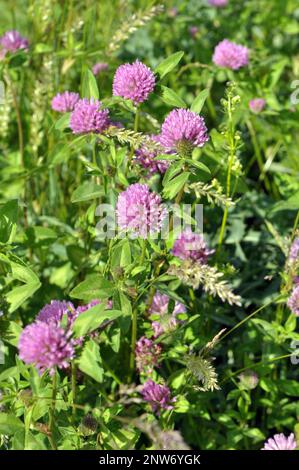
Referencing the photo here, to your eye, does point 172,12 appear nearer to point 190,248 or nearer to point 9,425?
point 190,248

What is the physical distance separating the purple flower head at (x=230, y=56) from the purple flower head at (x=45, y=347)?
1196 millimetres

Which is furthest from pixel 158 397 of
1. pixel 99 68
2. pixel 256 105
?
pixel 99 68

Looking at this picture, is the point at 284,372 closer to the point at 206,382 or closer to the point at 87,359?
the point at 206,382

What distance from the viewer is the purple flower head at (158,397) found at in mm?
1429

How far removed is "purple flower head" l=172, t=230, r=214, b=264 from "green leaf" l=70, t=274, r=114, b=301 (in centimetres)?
26

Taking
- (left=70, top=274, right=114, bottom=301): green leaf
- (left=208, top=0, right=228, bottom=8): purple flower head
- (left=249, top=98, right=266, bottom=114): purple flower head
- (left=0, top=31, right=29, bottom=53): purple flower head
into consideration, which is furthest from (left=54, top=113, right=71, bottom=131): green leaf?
(left=208, top=0, right=228, bottom=8): purple flower head

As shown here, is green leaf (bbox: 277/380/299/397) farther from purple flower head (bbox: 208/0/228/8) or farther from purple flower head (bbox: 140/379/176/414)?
purple flower head (bbox: 208/0/228/8)

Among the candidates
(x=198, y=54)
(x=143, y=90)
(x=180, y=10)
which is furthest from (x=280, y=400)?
(x=180, y=10)

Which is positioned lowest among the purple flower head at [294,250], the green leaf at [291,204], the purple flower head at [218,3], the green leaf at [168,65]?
the purple flower head at [294,250]

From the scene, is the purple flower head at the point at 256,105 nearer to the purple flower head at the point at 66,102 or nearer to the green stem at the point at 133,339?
the purple flower head at the point at 66,102

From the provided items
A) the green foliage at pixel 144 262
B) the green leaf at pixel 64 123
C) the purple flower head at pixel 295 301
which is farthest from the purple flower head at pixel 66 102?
the purple flower head at pixel 295 301

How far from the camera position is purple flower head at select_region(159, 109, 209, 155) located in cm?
130

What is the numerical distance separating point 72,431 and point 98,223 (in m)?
0.54

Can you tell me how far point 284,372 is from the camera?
1716 millimetres
